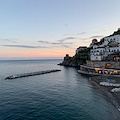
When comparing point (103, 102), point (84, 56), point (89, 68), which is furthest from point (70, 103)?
point (84, 56)

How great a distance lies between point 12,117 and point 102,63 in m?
69.9

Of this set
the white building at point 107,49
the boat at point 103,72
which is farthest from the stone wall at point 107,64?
the white building at point 107,49

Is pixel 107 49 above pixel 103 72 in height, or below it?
above

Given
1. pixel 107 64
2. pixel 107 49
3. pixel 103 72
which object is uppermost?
pixel 107 49

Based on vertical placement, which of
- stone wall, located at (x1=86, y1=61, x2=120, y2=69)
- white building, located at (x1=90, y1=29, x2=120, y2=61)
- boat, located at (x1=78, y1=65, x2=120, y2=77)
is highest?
white building, located at (x1=90, y1=29, x2=120, y2=61)

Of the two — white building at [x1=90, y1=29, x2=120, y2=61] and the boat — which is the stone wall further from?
white building at [x1=90, y1=29, x2=120, y2=61]

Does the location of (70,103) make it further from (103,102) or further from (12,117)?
(12,117)

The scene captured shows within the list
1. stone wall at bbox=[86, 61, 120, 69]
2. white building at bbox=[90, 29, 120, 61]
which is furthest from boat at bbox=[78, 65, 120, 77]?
white building at bbox=[90, 29, 120, 61]

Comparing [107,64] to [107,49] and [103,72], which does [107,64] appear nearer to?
[103,72]

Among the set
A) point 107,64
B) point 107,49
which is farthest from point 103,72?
point 107,49

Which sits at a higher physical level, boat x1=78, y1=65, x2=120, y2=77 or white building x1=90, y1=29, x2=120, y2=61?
white building x1=90, y1=29, x2=120, y2=61

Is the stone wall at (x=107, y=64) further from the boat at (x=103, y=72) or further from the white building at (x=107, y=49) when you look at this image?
the white building at (x=107, y=49)

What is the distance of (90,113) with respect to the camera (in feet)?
72.7

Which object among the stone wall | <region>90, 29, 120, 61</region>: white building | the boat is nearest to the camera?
the boat
